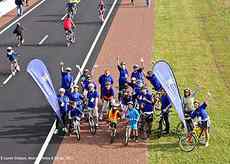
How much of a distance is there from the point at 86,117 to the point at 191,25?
66.5ft

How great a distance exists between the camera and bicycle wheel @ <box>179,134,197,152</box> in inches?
779

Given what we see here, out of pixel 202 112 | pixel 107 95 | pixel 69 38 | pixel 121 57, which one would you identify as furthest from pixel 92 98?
pixel 69 38

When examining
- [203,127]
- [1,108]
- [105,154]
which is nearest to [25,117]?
[1,108]

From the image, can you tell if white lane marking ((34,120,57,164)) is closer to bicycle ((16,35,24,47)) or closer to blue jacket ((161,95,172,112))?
blue jacket ((161,95,172,112))

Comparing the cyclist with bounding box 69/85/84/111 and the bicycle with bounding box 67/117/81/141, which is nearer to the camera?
the bicycle with bounding box 67/117/81/141

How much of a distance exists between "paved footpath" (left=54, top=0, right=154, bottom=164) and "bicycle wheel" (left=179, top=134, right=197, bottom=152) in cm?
136

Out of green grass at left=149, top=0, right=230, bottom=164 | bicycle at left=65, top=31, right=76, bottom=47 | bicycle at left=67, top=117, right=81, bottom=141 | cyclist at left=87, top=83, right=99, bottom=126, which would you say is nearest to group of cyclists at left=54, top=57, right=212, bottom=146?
cyclist at left=87, top=83, right=99, bottom=126

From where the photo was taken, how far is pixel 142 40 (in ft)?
117

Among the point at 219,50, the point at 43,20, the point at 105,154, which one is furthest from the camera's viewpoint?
the point at 43,20

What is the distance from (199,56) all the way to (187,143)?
45.2 feet

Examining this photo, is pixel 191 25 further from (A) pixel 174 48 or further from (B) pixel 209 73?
(B) pixel 209 73

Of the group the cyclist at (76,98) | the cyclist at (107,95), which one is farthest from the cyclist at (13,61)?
the cyclist at (76,98)

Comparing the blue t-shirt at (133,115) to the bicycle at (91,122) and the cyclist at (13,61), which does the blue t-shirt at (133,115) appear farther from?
the cyclist at (13,61)

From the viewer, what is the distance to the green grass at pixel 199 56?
19.8 meters
